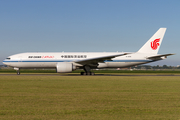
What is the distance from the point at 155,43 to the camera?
109ft

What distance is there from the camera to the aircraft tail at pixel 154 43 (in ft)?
109

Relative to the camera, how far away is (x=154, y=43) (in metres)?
33.3

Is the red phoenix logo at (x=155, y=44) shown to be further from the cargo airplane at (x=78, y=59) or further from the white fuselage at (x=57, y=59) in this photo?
the white fuselage at (x=57, y=59)

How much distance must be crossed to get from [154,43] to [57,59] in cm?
1501

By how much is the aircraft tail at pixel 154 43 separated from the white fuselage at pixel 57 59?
120 centimetres

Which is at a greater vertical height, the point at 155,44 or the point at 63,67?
the point at 155,44

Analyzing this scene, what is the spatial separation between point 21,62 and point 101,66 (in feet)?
38.2

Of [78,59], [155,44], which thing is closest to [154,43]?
[155,44]

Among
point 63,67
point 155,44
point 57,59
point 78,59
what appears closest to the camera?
point 63,67

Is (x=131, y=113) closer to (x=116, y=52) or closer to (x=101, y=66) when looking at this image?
(x=101, y=66)

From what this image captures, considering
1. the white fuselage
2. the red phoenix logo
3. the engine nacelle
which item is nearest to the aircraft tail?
the red phoenix logo

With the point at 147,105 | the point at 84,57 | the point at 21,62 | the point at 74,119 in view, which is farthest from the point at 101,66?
the point at 74,119

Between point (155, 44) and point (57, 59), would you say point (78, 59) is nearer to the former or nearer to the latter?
point (57, 59)

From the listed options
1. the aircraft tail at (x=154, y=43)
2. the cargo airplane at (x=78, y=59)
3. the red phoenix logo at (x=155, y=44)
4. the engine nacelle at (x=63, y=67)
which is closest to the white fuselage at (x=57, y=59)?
the cargo airplane at (x=78, y=59)
